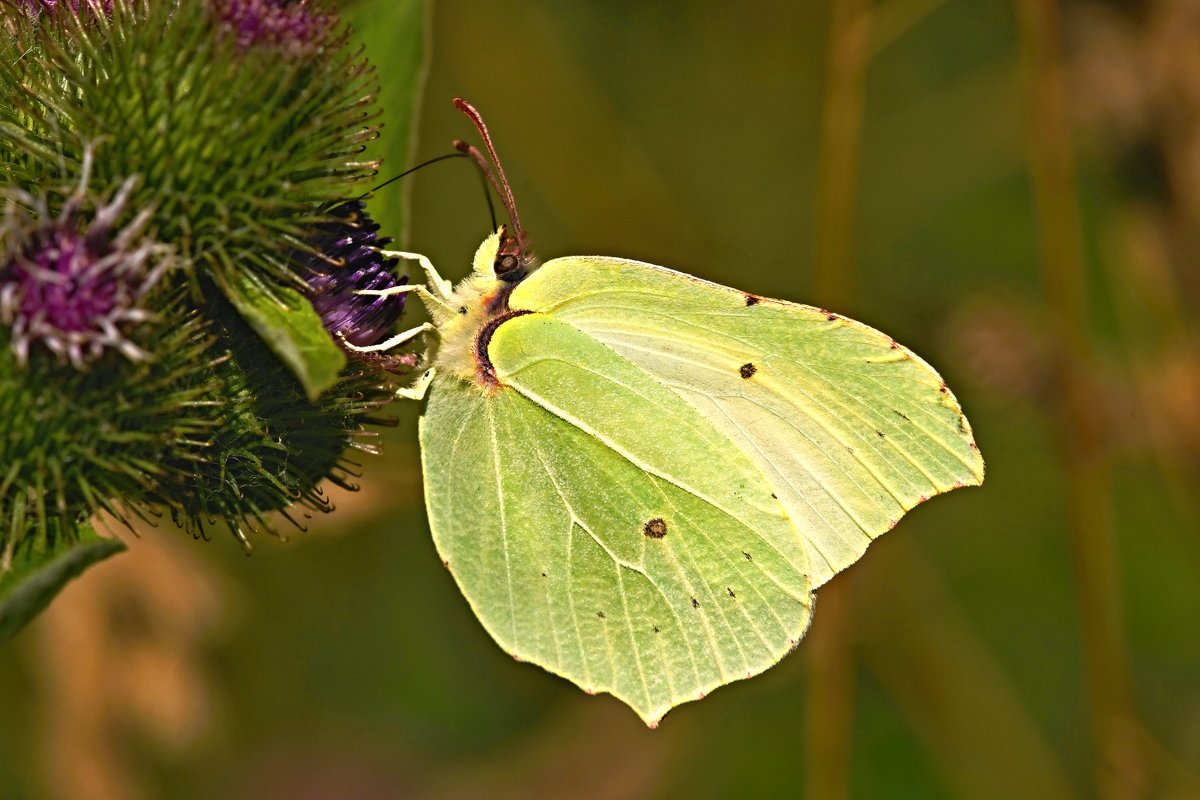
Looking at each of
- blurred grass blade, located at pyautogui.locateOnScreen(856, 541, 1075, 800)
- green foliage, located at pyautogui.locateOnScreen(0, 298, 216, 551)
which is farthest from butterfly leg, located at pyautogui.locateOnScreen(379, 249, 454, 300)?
blurred grass blade, located at pyautogui.locateOnScreen(856, 541, 1075, 800)

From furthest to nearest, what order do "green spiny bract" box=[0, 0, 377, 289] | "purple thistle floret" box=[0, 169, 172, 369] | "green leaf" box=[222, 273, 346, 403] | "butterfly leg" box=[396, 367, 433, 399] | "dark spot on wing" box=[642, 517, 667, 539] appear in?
1. "dark spot on wing" box=[642, 517, 667, 539]
2. "butterfly leg" box=[396, 367, 433, 399]
3. "green spiny bract" box=[0, 0, 377, 289]
4. "purple thistle floret" box=[0, 169, 172, 369]
5. "green leaf" box=[222, 273, 346, 403]

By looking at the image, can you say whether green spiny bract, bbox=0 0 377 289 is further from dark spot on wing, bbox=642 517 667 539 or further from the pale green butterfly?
dark spot on wing, bbox=642 517 667 539

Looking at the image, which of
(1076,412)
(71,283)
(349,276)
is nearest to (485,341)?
(349,276)

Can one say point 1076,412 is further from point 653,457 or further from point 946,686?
point 653,457

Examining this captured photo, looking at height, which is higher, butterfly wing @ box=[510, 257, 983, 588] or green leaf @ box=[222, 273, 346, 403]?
green leaf @ box=[222, 273, 346, 403]

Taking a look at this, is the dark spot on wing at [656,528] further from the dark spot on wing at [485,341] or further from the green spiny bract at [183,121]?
the green spiny bract at [183,121]

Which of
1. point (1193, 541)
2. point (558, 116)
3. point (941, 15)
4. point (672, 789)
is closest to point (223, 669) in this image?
point (672, 789)

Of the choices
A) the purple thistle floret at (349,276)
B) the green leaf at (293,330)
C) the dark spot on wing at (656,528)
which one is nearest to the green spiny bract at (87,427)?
the green leaf at (293,330)
